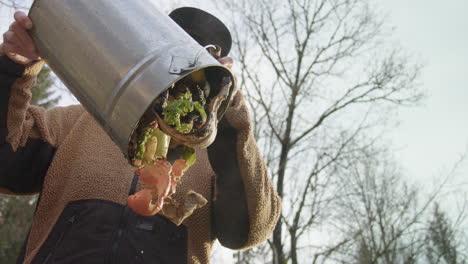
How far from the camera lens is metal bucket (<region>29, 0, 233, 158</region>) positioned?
124cm

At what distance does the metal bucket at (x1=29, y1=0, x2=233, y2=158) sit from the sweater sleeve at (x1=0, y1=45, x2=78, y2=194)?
24 centimetres

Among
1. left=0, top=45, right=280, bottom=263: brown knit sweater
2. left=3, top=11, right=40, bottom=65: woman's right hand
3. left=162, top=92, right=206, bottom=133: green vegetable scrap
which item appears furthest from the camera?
left=0, top=45, right=280, bottom=263: brown knit sweater

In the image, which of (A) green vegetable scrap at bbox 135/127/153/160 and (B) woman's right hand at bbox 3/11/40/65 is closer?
(A) green vegetable scrap at bbox 135/127/153/160

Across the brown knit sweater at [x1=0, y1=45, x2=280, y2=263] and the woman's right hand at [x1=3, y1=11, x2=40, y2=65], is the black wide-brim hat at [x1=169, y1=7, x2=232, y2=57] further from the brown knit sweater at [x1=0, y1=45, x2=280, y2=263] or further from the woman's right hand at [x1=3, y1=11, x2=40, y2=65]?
the woman's right hand at [x1=3, y1=11, x2=40, y2=65]

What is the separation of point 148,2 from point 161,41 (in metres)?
0.30

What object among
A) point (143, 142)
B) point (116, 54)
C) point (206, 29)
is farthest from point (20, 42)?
point (206, 29)

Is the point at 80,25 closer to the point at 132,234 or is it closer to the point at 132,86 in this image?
the point at 132,86

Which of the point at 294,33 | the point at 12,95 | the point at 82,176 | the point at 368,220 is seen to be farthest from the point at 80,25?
the point at 368,220

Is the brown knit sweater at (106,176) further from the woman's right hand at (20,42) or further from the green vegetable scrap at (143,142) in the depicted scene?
the green vegetable scrap at (143,142)

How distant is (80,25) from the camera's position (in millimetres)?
1414

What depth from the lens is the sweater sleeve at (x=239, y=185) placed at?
6.03ft

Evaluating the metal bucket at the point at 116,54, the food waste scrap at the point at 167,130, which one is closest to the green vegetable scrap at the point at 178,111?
the food waste scrap at the point at 167,130

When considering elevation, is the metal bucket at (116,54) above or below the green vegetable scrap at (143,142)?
above

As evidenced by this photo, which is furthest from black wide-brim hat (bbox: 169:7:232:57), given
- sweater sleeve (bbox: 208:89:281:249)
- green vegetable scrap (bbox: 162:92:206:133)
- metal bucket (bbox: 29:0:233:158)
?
green vegetable scrap (bbox: 162:92:206:133)
